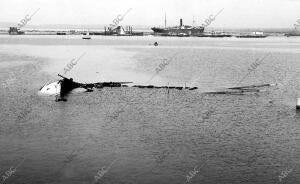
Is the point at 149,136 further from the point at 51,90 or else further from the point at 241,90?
the point at 241,90

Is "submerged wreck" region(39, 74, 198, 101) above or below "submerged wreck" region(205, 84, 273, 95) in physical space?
above

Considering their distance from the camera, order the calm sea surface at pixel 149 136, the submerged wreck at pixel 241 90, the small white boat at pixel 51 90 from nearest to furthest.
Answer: the calm sea surface at pixel 149 136 → the small white boat at pixel 51 90 → the submerged wreck at pixel 241 90

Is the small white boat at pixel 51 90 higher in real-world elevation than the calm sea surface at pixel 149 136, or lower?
higher

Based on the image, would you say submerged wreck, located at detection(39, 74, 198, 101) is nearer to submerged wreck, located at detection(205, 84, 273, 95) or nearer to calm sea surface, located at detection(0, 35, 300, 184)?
calm sea surface, located at detection(0, 35, 300, 184)

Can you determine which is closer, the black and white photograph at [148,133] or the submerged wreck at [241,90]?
the black and white photograph at [148,133]

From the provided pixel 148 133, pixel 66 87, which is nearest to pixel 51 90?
pixel 66 87

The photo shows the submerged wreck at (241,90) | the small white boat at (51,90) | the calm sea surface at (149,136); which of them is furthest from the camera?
the submerged wreck at (241,90)

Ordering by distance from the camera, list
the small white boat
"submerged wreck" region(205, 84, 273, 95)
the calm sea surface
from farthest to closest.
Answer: "submerged wreck" region(205, 84, 273, 95), the small white boat, the calm sea surface

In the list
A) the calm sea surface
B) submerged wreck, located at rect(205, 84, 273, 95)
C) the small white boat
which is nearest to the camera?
the calm sea surface

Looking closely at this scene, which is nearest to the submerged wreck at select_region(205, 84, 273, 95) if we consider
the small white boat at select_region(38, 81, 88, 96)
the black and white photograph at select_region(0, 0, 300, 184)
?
the black and white photograph at select_region(0, 0, 300, 184)

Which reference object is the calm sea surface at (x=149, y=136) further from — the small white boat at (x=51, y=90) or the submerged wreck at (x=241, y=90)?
the submerged wreck at (x=241, y=90)

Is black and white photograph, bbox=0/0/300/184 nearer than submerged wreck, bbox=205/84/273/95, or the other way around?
black and white photograph, bbox=0/0/300/184

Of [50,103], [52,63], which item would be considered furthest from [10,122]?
[52,63]

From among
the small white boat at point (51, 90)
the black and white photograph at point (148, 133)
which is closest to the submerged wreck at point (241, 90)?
the black and white photograph at point (148, 133)
